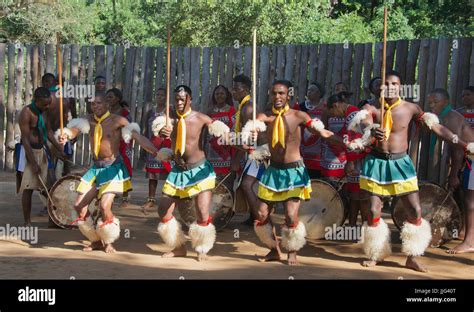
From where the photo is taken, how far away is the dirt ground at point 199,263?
6879mm

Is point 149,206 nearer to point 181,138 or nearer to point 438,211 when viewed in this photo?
point 181,138

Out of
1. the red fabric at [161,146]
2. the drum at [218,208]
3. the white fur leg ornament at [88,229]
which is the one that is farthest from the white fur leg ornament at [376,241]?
the red fabric at [161,146]

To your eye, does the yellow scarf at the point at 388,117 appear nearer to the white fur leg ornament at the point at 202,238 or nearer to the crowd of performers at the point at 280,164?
the crowd of performers at the point at 280,164

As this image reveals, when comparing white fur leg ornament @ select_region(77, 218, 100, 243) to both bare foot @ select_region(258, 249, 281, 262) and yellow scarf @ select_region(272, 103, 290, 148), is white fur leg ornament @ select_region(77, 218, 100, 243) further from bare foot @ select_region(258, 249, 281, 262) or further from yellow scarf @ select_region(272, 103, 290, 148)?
yellow scarf @ select_region(272, 103, 290, 148)

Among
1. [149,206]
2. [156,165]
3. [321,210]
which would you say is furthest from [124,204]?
[321,210]

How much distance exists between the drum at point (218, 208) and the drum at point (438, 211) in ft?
6.50

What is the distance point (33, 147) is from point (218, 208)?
247cm

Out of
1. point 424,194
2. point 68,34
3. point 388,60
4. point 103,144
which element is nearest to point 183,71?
point 388,60

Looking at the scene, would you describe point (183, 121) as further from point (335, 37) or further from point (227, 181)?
point (335, 37)

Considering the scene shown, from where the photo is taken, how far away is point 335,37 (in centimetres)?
1862

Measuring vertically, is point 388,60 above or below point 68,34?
below

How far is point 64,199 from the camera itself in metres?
8.78

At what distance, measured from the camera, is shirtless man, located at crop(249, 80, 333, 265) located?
24.1ft

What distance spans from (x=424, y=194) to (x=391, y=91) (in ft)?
4.85
